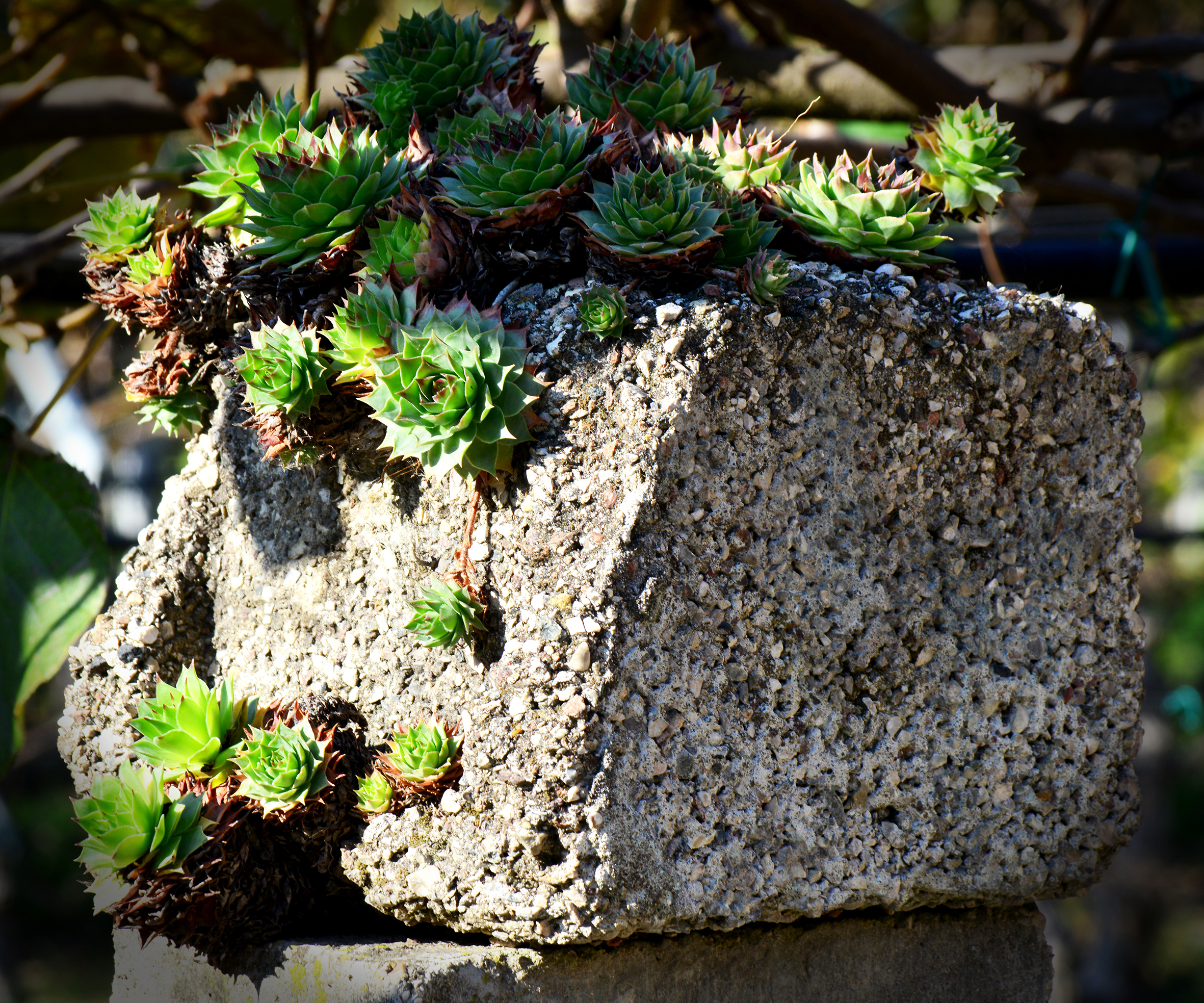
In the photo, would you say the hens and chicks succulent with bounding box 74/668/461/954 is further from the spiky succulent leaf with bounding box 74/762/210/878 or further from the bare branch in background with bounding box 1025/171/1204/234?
the bare branch in background with bounding box 1025/171/1204/234

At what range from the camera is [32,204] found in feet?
9.86

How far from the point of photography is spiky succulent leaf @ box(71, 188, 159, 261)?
114cm

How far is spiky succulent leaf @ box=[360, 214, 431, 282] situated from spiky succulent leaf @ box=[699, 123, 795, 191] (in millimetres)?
305

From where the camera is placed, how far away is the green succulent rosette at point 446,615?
94cm

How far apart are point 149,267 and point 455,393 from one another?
45 centimetres

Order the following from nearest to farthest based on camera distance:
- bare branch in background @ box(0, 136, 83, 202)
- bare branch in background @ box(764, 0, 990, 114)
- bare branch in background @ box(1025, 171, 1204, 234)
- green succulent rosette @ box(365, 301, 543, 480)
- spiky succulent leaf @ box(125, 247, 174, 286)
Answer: green succulent rosette @ box(365, 301, 543, 480) < spiky succulent leaf @ box(125, 247, 174, 286) < bare branch in background @ box(764, 0, 990, 114) < bare branch in background @ box(1025, 171, 1204, 234) < bare branch in background @ box(0, 136, 83, 202)

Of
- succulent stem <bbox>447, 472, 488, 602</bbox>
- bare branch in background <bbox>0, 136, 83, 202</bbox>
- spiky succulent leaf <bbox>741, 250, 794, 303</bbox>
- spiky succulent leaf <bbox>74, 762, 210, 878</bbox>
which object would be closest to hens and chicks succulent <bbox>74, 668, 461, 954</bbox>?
spiky succulent leaf <bbox>74, 762, 210, 878</bbox>

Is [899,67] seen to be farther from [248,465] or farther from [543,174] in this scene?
[248,465]

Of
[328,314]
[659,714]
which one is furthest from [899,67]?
[659,714]

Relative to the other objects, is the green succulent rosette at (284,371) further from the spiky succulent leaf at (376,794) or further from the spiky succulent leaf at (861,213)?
the spiky succulent leaf at (861,213)

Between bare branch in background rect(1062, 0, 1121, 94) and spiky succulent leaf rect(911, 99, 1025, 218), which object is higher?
bare branch in background rect(1062, 0, 1121, 94)

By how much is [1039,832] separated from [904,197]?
69cm

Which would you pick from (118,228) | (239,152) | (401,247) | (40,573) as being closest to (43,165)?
(40,573)

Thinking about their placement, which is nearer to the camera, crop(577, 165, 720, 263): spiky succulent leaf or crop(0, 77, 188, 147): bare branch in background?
crop(577, 165, 720, 263): spiky succulent leaf
